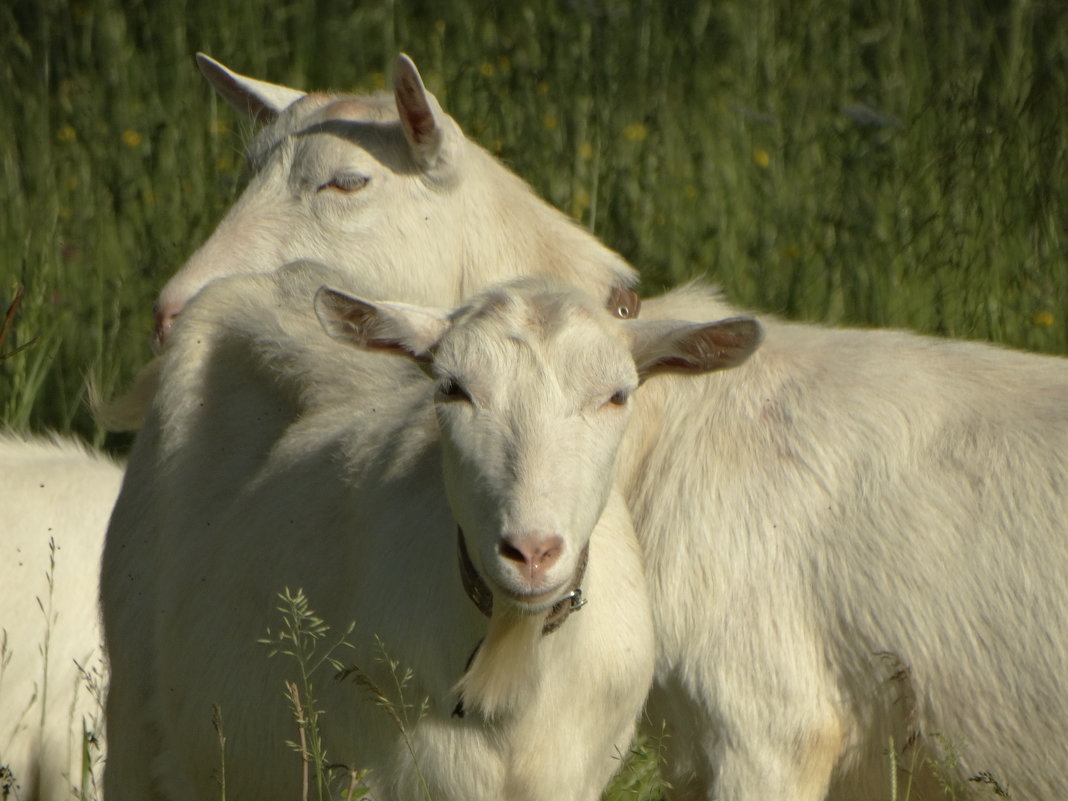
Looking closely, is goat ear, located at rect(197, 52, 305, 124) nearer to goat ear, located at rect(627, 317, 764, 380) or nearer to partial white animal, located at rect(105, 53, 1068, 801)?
partial white animal, located at rect(105, 53, 1068, 801)

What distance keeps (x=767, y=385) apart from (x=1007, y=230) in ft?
9.96

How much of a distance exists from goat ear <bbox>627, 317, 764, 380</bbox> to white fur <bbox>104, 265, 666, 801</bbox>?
0.14 m

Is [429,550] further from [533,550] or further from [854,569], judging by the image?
[854,569]

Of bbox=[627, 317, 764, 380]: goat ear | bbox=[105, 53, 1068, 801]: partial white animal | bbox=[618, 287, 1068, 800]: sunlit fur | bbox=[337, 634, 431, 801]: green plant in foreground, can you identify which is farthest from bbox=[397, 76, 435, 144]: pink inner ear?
bbox=[337, 634, 431, 801]: green plant in foreground

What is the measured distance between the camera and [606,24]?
8.64 metres

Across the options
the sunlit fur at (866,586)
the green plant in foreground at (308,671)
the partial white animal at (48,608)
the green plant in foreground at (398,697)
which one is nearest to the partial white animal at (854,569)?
the sunlit fur at (866,586)

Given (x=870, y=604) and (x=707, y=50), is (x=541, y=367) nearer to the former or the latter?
(x=870, y=604)

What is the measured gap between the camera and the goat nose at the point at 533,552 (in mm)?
2848

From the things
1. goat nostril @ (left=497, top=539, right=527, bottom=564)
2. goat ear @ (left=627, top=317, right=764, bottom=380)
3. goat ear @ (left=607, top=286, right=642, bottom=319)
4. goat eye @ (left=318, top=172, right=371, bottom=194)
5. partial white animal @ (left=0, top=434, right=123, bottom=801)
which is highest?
goat eye @ (left=318, top=172, right=371, bottom=194)

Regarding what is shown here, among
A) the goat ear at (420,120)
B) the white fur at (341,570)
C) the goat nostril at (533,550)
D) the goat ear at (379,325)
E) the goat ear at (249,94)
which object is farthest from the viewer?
the goat ear at (249,94)

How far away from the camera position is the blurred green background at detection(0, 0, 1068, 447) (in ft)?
21.6

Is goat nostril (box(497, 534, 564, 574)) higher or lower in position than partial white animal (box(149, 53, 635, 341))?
lower

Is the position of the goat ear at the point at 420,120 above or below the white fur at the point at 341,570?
above

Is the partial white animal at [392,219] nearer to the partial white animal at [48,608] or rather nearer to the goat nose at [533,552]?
the partial white animal at [48,608]
